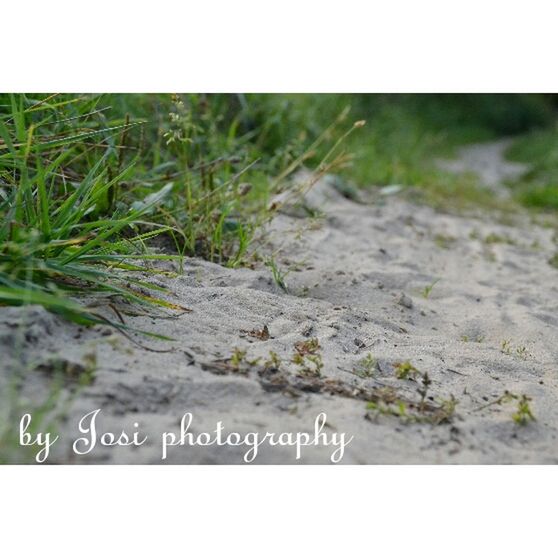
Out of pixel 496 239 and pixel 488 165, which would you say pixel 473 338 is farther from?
pixel 488 165

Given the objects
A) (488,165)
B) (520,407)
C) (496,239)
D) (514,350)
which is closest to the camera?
(520,407)

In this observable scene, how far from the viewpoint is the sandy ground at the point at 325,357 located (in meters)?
1.60

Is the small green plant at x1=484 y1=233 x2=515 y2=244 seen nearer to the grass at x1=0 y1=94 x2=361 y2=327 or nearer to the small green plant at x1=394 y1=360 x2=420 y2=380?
the grass at x1=0 y1=94 x2=361 y2=327

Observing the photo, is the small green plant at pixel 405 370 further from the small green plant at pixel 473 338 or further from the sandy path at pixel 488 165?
the sandy path at pixel 488 165

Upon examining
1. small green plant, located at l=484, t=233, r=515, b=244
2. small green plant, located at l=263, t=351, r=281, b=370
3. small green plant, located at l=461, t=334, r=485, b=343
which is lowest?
small green plant, located at l=263, t=351, r=281, b=370

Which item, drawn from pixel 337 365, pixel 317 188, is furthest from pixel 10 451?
pixel 317 188

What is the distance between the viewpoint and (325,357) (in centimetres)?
200

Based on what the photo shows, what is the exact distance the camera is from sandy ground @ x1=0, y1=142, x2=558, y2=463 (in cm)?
160

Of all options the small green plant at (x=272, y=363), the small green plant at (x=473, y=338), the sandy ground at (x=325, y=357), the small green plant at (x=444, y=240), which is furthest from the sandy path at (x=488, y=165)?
the small green plant at (x=272, y=363)

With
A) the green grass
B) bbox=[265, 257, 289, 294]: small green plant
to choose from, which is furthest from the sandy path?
bbox=[265, 257, 289, 294]: small green plant

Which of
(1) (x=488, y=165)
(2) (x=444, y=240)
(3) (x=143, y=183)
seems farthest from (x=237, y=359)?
(1) (x=488, y=165)

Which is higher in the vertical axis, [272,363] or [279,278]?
[279,278]

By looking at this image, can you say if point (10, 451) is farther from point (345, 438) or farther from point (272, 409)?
point (345, 438)

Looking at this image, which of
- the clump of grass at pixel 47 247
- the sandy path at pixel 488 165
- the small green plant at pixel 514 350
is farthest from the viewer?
the sandy path at pixel 488 165
